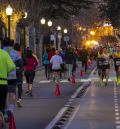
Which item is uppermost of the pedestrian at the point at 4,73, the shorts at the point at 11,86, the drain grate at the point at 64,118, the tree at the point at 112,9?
the tree at the point at 112,9

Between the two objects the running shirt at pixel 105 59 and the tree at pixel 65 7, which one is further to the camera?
the tree at pixel 65 7

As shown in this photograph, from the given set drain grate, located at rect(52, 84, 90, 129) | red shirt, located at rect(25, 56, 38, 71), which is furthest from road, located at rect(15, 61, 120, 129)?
red shirt, located at rect(25, 56, 38, 71)

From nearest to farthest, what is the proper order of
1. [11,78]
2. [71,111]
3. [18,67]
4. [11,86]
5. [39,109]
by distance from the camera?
[11,78], [11,86], [71,111], [39,109], [18,67]

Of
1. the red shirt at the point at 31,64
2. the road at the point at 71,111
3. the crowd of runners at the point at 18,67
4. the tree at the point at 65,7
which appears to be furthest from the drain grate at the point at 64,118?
A: the tree at the point at 65,7

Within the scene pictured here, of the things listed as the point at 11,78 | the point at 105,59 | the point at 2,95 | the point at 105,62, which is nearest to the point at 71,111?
the point at 11,78

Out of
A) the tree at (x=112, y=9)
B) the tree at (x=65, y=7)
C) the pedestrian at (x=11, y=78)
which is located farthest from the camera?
the tree at (x=65, y=7)

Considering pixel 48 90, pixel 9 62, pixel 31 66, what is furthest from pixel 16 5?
pixel 9 62

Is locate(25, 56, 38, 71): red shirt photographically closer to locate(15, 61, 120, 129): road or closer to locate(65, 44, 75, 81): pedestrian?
locate(15, 61, 120, 129): road

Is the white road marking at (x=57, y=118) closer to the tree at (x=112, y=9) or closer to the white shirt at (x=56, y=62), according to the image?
the white shirt at (x=56, y=62)

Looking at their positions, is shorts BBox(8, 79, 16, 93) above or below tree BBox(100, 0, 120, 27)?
below

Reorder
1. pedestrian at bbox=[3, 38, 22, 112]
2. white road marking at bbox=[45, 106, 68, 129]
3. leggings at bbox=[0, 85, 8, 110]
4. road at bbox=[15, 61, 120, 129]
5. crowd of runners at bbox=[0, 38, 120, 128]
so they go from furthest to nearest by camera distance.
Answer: pedestrian at bbox=[3, 38, 22, 112]
road at bbox=[15, 61, 120, 129]
white road marking at bbox=[45, 106, 68, 129]
crowd of runners at bbox=[0, 38, 120, 128]
leggings at bbox=[0, 85, 8, 110]

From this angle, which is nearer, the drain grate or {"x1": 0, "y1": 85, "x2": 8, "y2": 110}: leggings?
{"x1": 0, "y1": 85, "x2": 8, "y2": 110}: leggings

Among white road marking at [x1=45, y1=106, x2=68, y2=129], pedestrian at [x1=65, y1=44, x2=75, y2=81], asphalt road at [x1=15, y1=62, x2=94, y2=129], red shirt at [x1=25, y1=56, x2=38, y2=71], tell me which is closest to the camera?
white road marking at [x1=45, y1=106, x2=68, y2=129]

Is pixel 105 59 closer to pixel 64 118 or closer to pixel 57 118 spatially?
pixel 64 118
